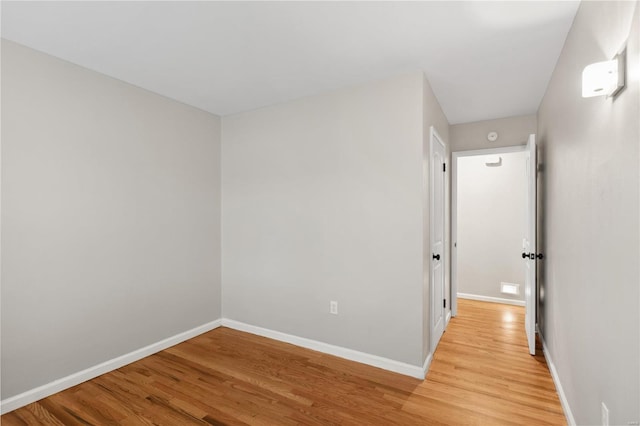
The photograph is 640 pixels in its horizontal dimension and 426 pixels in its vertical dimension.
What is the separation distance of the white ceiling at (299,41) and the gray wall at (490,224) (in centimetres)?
207

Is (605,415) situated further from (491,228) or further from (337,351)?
(491,228)

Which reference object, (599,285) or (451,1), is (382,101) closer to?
(451,1)

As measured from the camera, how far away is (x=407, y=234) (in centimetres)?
268

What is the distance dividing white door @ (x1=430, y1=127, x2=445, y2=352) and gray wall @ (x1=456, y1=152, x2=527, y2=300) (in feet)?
5.39

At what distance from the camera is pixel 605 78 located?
51.7 inches

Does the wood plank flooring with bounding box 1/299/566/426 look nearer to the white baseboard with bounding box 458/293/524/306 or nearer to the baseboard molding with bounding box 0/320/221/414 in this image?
the baseboard molding with bounding box 0/320/221/414

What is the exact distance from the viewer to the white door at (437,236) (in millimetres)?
2977

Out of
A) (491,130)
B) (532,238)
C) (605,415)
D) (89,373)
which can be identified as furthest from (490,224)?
(89,373)

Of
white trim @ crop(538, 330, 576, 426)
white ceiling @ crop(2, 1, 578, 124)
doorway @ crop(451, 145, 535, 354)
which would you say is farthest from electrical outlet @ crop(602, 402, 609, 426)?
doorway @ crop(451, 145, 535, 354)

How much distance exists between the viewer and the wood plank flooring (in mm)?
2104

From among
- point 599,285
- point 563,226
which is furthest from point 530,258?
point 599,285

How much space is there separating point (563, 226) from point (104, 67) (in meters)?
3.73

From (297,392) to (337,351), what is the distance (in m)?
0.70

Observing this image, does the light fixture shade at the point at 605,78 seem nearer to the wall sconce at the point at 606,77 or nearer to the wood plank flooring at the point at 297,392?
the wall sconce at the point at 606,77
